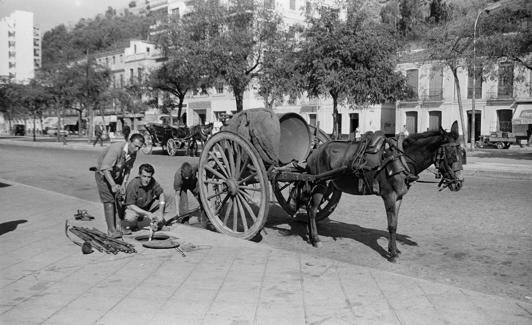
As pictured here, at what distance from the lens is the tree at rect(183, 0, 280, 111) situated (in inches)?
981

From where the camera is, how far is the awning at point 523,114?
3569 centimetres

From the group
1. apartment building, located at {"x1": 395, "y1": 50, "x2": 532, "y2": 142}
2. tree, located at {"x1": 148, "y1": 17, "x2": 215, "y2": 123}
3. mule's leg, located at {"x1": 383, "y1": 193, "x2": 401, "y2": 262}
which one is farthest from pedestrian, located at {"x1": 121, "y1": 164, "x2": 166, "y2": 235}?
apartment building, located at {"x1": 395, "y1": 50, "x2": 532, "y2": 142}

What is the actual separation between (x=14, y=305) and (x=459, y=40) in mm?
26549

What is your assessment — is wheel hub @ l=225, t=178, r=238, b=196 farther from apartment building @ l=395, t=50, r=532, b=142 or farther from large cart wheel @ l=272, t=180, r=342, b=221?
apartment building @ l=395, t=50, r=532, b=142

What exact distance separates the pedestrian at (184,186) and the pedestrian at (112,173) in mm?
1127

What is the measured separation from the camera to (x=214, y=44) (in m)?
25.0

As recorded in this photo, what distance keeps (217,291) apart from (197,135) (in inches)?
742

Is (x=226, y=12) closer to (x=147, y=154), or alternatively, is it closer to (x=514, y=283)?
(x=147, y=154)

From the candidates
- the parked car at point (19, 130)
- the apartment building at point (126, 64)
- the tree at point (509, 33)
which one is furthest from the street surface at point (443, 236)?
the parked car at point (19, 130)

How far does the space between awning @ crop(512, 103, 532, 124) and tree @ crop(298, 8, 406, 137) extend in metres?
17.1

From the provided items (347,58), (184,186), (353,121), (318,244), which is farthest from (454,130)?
(353,121)

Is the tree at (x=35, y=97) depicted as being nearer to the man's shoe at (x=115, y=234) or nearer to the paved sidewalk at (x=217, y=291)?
the man's shoe at (x=115, y=234)

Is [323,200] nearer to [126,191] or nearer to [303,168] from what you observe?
[303,168]

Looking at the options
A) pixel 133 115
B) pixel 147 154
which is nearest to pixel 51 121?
pixel 133 115
